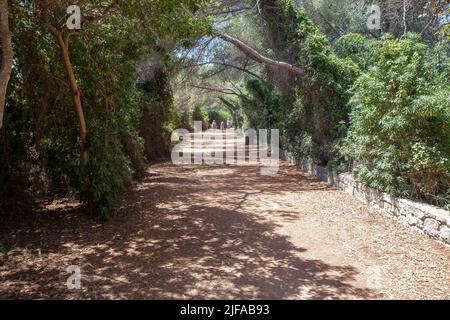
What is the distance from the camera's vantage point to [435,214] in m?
5.05

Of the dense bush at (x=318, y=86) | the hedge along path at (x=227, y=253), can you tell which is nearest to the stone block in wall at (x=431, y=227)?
the hedge along path at (x=227, y=253)

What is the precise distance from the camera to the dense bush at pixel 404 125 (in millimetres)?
5738

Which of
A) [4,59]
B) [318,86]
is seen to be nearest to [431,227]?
[4,59]

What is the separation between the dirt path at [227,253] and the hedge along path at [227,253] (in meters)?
0.01

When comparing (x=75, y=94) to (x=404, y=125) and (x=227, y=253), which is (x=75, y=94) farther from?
(x=404, y=125)

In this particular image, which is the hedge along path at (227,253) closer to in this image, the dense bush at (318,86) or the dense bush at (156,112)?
the dense bush at (318,86)

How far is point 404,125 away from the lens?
6.09 meters

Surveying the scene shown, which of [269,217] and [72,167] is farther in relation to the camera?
[269,217]

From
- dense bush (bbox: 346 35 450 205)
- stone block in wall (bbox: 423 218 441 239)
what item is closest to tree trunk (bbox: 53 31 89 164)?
dense bush (bbox: 346 35 450 205)

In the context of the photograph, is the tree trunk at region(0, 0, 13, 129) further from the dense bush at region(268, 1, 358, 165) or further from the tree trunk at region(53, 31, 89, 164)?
the dense bush at region(268, 1, 358, 165)

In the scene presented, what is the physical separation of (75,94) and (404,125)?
590 cm

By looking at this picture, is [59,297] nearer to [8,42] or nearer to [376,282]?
[8,42]
